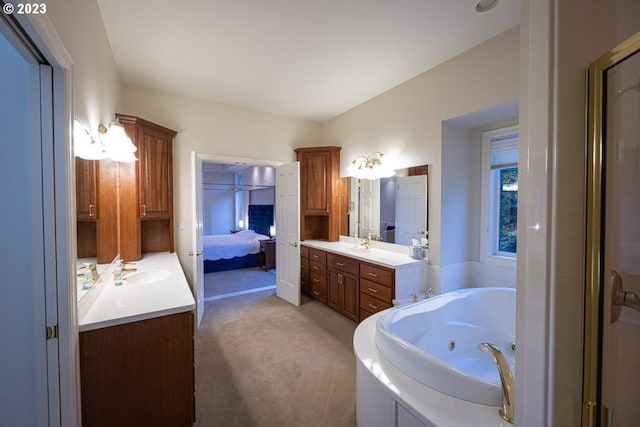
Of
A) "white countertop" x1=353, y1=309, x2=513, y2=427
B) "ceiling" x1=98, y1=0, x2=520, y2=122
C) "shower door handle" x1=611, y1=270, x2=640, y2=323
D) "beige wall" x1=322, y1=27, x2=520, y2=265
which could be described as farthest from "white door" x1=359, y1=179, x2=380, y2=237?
"shower door handle" x1=611, y1=270, x2=640, y2=323

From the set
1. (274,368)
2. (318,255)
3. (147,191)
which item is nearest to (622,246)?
(274,368)

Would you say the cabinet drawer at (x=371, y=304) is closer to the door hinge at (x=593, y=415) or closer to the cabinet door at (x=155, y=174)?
the door hinge at (x=593, y=415)

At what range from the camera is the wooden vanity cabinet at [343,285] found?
313 centimetres

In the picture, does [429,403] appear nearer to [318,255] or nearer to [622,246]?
[622,246]

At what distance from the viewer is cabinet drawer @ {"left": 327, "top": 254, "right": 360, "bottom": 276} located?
10.3 ft

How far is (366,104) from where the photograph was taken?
3717 mm

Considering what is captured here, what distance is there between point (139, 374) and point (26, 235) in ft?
2.96

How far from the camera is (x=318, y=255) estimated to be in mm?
3779

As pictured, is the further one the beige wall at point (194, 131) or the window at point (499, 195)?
the beige wall at point (194, 131)

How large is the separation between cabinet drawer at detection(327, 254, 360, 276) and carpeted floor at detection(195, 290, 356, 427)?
2.07ft

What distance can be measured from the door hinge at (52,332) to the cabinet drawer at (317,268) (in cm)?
279

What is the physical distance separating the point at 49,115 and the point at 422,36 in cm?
260

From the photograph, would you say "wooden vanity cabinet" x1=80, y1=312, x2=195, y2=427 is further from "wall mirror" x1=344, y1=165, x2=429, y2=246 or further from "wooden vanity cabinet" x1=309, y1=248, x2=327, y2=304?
"wall mirror" x1=344, y1=165, x2=429, y2=246

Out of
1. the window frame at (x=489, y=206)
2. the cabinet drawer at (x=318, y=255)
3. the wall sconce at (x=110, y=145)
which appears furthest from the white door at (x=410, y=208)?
the wall sconce at (x=110, y=145)
